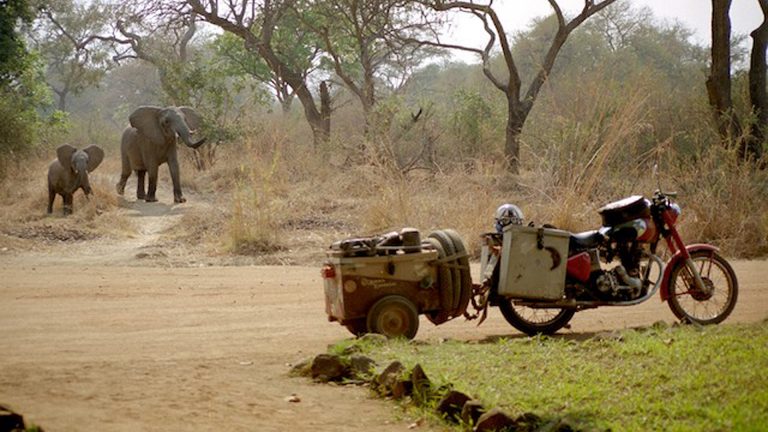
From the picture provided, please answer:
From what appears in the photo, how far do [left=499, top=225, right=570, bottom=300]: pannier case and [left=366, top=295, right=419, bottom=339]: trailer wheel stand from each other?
2.37 ft

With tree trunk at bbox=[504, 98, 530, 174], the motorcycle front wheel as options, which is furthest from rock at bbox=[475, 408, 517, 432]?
tree trunk at bbox=[504, 98, 530, 174]

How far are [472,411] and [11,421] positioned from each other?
7.16ft

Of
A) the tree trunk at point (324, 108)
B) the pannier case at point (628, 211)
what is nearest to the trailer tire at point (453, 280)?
the pannier case at point (628, 211)

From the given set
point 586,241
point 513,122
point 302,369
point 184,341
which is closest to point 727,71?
point 513,122

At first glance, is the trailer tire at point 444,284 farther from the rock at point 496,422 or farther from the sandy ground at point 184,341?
the rock at point 496,422

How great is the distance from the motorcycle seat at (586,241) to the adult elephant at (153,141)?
1547 cm

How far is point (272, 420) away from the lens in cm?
573

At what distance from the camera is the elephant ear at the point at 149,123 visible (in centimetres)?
2361

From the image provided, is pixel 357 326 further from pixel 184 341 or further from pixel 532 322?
pixel 532 322

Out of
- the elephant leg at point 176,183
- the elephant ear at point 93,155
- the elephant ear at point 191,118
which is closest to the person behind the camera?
the elephant ear at point 93,155

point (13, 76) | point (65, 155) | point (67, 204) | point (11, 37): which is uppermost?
point (11, 37)

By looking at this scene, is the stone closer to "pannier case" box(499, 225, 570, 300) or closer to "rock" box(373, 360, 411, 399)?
"rock" box(373, 360, 411, 399)

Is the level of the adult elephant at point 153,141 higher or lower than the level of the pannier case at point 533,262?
higher

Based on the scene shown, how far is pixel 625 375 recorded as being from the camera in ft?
19.5
